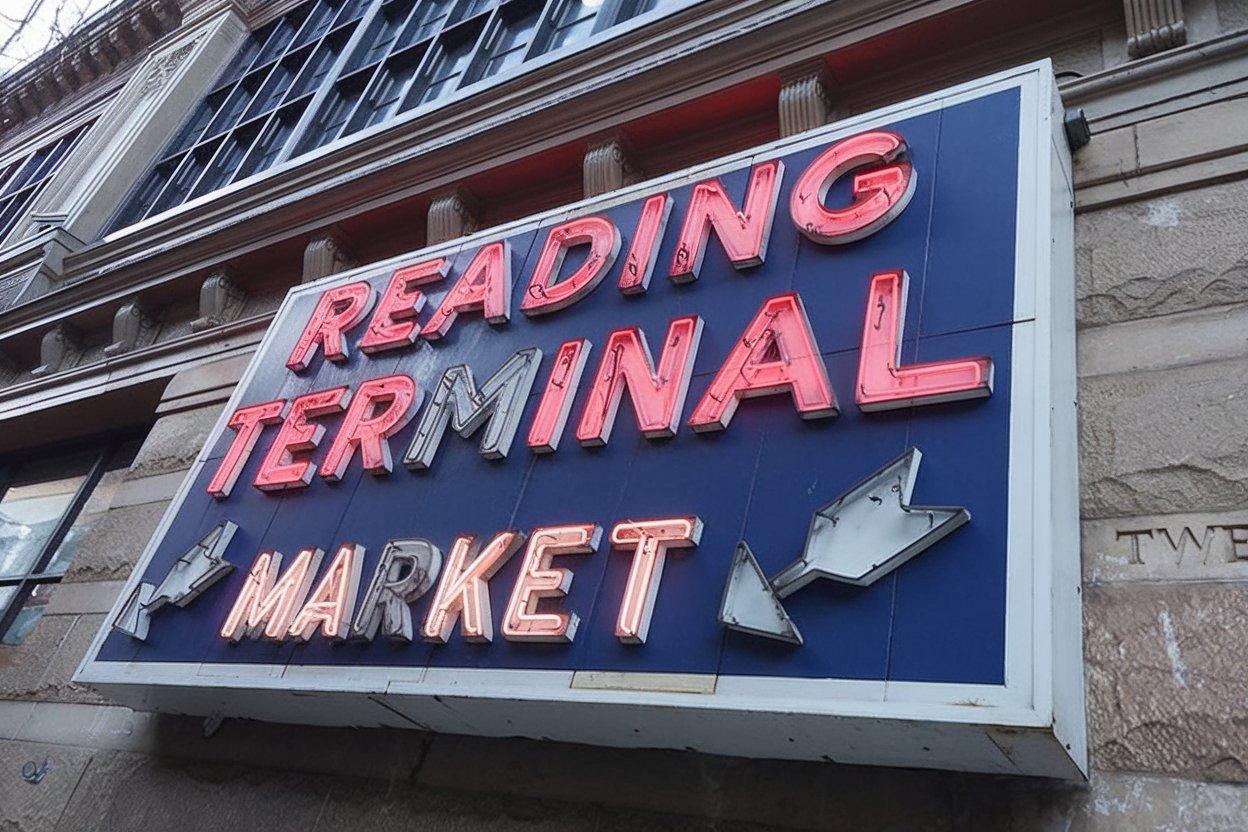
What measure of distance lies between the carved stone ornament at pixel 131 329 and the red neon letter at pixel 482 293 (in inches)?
193

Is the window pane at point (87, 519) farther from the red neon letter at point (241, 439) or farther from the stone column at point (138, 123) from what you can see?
the stone column at point (138, 123)

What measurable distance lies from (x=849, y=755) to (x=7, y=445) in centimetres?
1063

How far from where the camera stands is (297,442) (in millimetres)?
6125

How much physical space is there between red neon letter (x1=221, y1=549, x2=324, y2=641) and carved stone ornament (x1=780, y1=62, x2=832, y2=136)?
4.18 metres

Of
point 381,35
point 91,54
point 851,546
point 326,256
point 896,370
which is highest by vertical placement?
point 91,54

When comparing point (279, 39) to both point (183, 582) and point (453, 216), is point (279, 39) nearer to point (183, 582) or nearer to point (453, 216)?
point (453, 216)

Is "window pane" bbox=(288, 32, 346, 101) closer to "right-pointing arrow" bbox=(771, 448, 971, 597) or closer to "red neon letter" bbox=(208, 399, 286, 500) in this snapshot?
"red neon letter" bbox=(208, 399, 286, 500)

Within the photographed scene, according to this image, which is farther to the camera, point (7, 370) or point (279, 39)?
point (279, 39)

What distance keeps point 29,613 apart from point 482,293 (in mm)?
5727

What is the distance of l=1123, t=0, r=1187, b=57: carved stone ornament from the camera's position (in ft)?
15.6

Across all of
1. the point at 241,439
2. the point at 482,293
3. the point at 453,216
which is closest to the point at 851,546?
the point at 482,293

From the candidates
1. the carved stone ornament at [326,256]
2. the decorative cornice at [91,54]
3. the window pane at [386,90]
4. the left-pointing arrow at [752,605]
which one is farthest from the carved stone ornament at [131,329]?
the decorative cornice at [91,54]

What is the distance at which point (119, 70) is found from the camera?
1608cm

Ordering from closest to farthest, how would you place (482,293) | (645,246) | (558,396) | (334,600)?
(334,600) → (558,396) → (645,246) → (482,293)
